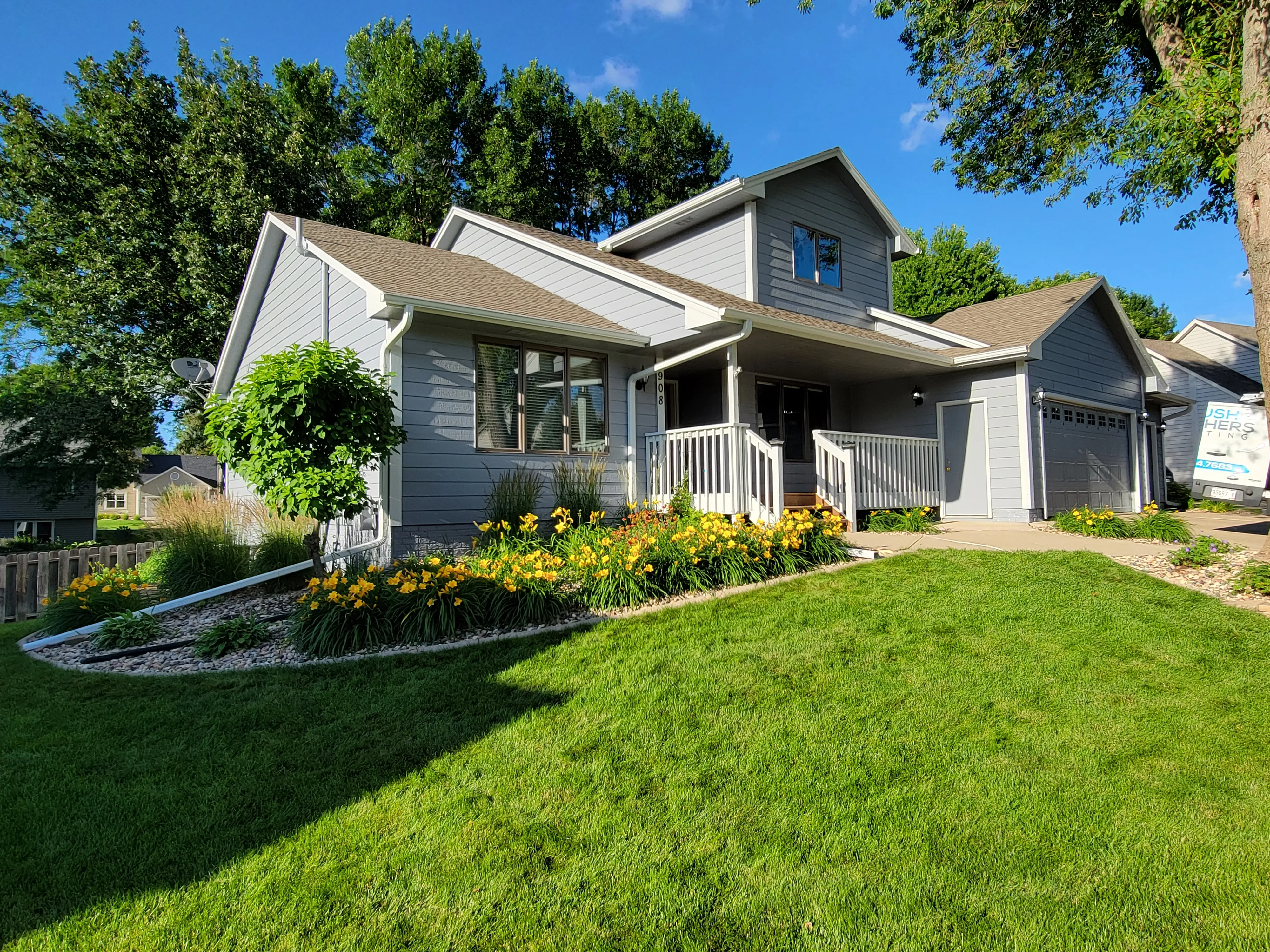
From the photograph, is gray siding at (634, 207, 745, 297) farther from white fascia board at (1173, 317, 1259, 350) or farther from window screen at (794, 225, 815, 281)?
white fascia board at (1173, 317, 1259, 350)

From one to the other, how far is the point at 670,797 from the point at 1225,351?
32.7m

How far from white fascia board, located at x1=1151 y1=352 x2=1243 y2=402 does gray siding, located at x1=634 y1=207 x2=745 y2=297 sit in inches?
651

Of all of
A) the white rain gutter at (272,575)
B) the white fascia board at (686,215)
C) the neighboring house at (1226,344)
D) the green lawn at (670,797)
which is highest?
the neighboring house at (1226,344)

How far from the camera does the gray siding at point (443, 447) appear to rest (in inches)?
305

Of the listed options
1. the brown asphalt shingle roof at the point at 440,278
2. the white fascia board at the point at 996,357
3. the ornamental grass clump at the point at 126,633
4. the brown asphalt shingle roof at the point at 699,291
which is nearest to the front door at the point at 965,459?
the white fascia board at the point at 996,357

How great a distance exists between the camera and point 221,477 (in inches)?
592

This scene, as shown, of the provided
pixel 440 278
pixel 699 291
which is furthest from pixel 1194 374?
pixel 440 278

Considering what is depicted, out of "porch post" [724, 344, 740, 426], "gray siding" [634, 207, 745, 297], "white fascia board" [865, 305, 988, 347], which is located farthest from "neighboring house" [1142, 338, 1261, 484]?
"porch post" [724, 344, 740, 426]

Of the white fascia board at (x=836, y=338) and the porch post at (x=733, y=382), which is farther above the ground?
the white fascia board at (x=836, y=338)

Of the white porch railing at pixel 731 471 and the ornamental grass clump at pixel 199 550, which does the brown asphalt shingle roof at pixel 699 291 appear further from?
the ornamental grass clump at pixel 199 550

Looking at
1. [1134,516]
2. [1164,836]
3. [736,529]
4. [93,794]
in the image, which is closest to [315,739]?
[93,794]

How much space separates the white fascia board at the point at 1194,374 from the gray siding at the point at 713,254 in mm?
16535

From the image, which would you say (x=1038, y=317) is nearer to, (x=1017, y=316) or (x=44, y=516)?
(x=1017, y=316)

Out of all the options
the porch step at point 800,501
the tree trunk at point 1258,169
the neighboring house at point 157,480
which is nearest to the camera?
the tree trunk at point 1258,169
